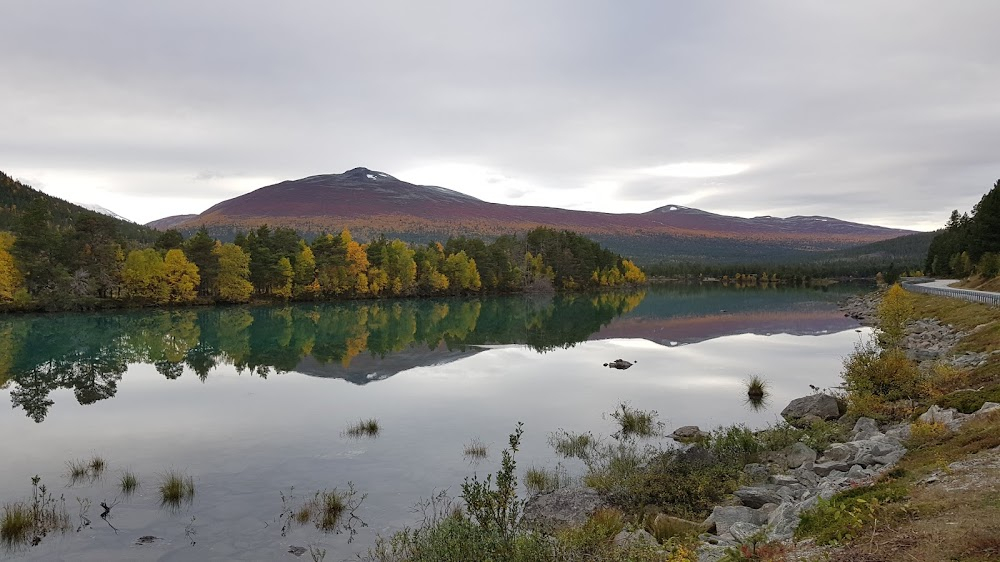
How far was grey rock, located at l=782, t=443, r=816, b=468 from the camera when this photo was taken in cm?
1431

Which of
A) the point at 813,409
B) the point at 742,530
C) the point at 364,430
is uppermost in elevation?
the point at 742,530

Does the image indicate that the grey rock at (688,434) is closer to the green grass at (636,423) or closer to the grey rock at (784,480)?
the green grass at (636,423)

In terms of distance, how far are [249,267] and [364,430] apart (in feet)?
239

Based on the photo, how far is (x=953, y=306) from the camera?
142 ft

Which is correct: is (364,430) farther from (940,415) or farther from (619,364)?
(619,364)

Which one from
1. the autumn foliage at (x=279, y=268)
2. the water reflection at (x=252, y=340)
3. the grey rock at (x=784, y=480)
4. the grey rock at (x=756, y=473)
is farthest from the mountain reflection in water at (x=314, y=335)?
the grey rock at (x=784, y=480)

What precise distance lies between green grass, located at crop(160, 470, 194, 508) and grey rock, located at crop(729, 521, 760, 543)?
460 inches

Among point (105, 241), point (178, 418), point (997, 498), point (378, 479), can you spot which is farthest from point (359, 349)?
point (105, 241)

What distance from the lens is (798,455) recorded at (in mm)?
14711

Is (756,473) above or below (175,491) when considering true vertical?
above

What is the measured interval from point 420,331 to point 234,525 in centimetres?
4109

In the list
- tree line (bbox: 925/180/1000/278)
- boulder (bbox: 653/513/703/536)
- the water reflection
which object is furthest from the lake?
tree line (bbox: 925/180/1000/278)

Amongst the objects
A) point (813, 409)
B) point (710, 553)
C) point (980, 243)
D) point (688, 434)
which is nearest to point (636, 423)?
point (688, 434)

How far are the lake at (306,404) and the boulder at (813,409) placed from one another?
1002 millimetres
